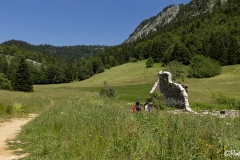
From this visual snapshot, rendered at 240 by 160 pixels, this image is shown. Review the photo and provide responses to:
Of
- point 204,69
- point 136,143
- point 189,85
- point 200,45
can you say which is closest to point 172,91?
point 136,143

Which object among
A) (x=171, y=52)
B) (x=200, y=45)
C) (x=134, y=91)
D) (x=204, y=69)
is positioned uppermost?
(x=200, y=45)

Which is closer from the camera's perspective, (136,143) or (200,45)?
(136,143)

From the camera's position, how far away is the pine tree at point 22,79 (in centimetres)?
5628

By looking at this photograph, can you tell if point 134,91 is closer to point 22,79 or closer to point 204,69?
point 22,79

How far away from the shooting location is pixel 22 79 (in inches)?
2232

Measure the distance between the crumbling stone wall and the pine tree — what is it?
136 ft

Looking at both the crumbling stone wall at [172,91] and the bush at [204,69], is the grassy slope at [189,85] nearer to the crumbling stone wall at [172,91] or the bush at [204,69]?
the bush at [204,69]

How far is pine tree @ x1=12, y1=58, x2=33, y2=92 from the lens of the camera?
5628cm

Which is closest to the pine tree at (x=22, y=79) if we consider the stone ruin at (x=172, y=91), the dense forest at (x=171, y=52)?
the dense forest at (x=171, y=52)

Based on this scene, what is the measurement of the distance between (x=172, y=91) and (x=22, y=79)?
4406 cm

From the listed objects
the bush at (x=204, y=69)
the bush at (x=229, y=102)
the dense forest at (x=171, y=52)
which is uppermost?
the dense forest at (x=171, y=52)

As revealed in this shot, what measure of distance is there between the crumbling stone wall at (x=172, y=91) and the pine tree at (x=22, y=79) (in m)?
41.5

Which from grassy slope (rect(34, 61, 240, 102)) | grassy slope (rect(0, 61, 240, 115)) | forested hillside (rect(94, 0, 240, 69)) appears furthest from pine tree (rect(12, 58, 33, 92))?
forested hillside (rect(94, 0, 240, 69))

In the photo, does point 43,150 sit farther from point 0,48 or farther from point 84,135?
point 0,48
